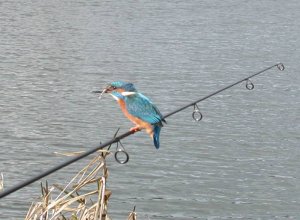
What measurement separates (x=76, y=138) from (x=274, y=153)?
3915 millimetres

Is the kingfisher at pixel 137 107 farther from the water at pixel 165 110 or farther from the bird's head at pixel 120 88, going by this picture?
the water at pixel 165 110

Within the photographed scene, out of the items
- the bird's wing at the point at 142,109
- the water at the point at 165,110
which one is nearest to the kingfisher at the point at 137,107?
the bird's wing at the point at 142,109

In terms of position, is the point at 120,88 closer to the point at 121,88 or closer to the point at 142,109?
the point at 121,88

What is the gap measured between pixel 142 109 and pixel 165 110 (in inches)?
515

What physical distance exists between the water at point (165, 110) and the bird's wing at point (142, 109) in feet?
21.7

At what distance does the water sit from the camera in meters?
12.8

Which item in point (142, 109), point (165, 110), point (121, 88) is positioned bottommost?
point (165, 110)

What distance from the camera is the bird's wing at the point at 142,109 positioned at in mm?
5211

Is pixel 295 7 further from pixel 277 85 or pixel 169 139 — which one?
pixel 169 139

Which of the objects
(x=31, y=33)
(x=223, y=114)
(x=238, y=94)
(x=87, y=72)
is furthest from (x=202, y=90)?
(x=31, y=33)

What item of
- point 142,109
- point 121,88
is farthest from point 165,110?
point 121,88

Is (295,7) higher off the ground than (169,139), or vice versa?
(169,139)

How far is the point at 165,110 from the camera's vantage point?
1830 centimetres

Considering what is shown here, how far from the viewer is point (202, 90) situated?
816 inches
